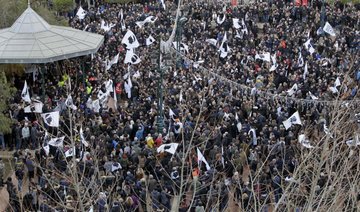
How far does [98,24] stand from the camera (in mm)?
42594

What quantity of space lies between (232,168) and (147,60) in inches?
515

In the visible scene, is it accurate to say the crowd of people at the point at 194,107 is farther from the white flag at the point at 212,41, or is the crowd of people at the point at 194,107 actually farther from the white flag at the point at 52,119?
the white flag at the point at 52,119

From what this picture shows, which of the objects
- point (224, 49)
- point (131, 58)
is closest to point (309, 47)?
point (224, 49)

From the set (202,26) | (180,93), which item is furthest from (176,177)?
(202,26)

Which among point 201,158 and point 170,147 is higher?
point 201,158

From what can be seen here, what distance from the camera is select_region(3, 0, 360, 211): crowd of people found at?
2161cm

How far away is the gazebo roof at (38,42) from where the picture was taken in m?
32.1

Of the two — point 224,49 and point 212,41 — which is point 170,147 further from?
point 212,41

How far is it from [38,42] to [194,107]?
879 cm

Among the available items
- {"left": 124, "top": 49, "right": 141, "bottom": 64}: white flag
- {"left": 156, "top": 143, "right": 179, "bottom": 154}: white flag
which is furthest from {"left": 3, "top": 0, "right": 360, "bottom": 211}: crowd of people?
{"left": 124, "top": 49, "right": 141, "bottom": 64}: white flag

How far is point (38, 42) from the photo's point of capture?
33250 millimetres

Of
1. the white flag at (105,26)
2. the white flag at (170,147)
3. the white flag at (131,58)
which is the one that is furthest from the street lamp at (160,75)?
the white flag at (105,26)

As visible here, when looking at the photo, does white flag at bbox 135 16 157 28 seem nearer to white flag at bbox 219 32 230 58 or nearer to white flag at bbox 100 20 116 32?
white flag at bbox 100 20 116 32

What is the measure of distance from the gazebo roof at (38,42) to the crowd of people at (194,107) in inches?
38.3
